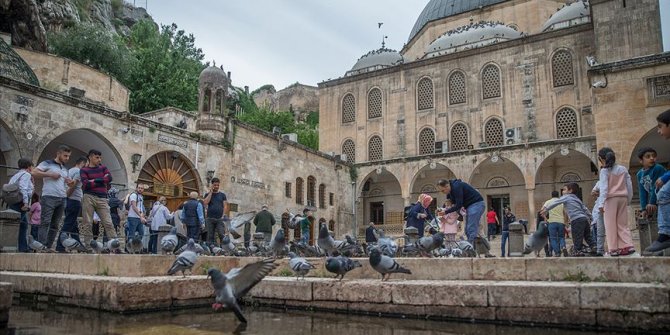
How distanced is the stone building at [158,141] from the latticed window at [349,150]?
13.5 ft

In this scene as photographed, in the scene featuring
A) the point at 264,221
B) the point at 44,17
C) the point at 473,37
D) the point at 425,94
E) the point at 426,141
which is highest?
the point at 44,17

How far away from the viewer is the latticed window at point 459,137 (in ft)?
85.3

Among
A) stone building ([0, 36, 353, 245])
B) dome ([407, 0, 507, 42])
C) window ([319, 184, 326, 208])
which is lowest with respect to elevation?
window ([319, 184, 326, 208])

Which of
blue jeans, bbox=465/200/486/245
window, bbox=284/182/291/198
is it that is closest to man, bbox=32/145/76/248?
blue jeans, bbox=465/200/486/245

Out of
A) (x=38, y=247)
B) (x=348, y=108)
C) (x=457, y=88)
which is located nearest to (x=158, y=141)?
(x=38, y=247)

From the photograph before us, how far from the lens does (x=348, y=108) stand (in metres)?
29.8

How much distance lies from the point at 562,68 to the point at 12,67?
920 inches

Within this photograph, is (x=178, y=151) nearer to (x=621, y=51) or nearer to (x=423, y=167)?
(x=423, y=167)

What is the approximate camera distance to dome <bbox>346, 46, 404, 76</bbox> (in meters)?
30.4

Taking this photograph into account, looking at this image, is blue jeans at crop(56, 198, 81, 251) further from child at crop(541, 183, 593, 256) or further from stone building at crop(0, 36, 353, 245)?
child at crop(541, 183, 593, 256)

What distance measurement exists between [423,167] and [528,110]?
19.8ft

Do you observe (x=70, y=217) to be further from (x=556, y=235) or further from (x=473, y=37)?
(x=473, y=37)

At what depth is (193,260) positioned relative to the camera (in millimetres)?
5922

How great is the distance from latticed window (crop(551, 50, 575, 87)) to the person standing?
75.4ft
